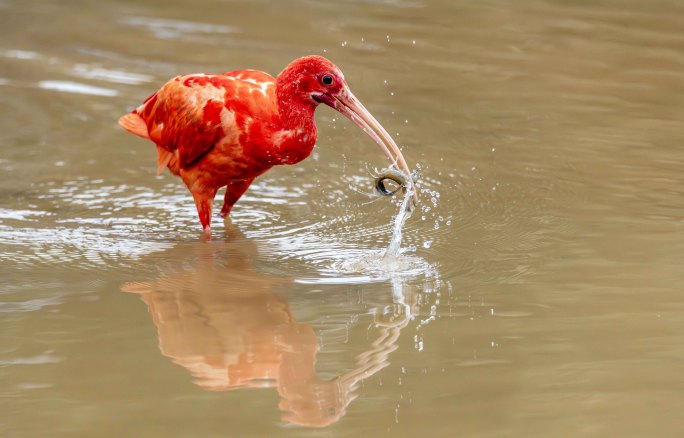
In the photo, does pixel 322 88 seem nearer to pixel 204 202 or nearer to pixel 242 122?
pixel 242 122

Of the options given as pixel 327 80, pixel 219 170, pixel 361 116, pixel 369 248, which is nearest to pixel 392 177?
pixel 361 116

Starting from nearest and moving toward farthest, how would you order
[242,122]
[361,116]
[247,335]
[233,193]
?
[247,335] → [361,116] → [242,122] → [233,193]

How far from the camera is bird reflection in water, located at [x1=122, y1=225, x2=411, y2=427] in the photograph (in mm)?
4680

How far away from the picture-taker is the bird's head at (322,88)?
6160mm

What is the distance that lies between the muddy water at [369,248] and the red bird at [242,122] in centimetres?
41

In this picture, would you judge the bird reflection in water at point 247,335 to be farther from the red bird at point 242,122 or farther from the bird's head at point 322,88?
the bird's head at point 322,88

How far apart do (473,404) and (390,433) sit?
1.29ft

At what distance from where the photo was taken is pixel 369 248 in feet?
21.3

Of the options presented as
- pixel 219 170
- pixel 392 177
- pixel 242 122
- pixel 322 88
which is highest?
pixel 322 88

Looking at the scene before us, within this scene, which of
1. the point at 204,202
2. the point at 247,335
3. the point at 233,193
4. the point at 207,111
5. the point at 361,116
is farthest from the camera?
the point at 233,193

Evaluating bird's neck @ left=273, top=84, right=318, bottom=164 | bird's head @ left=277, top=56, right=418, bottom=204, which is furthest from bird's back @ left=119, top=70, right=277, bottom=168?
bird's head @ left=277, top=56, right=418, bottom=204

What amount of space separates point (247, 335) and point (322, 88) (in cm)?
153

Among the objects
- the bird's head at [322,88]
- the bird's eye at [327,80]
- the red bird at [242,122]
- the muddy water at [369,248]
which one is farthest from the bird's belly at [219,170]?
the bird's eye at [327,80]

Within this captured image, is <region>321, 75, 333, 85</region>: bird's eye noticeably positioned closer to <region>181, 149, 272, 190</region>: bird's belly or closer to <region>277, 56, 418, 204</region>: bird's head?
<region>277, 56, 418, 204</region>: bird's head
